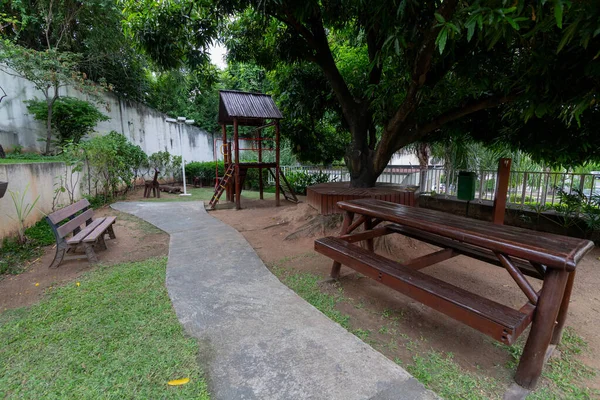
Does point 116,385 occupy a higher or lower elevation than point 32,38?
lower

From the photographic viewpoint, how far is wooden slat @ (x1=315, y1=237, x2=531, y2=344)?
5.29 feet

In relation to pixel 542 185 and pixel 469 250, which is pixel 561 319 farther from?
pixel 542 185

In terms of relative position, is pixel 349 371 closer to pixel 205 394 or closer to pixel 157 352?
pixel 205 394

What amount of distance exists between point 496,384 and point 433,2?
3.26 m

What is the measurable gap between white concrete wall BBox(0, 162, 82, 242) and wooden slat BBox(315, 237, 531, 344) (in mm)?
5060

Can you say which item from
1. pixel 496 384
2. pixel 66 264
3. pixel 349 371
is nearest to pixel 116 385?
pixel 349 371

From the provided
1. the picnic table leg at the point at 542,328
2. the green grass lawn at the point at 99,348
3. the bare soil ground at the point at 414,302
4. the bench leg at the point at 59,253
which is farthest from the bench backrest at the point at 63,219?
the picnic table leg at the point at 542,328

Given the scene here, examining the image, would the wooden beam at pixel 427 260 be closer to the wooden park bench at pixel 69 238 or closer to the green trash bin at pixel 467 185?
the green trash bin at pixel 467 185

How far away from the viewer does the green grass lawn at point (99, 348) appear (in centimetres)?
161

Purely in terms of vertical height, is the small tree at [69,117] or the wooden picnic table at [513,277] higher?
the small tree at [69,117]

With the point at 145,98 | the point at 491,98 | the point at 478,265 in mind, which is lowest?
the point at 478,265

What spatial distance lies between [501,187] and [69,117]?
1070 cm

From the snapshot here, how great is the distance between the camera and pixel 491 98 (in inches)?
132

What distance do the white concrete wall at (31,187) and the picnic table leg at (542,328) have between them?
632 cm
